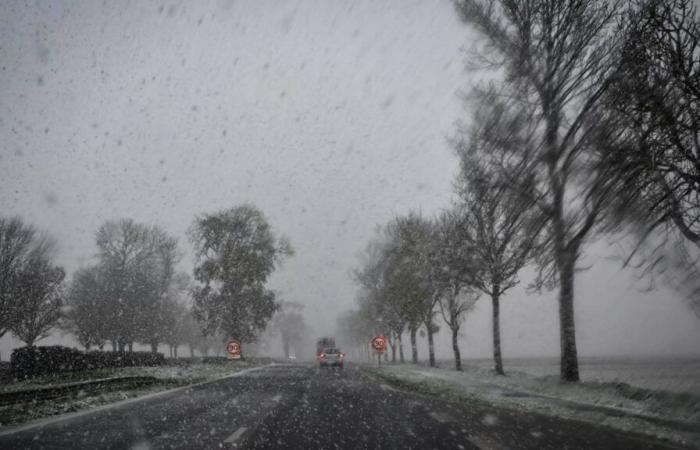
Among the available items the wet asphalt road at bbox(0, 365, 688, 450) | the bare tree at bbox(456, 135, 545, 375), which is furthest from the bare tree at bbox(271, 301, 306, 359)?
the wet asphalt road at bbox(0, 365, 688, 450)

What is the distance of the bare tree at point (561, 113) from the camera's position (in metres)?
10.6

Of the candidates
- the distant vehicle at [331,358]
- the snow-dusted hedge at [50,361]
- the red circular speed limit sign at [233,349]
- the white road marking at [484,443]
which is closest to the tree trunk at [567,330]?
the white road marking at [484,443]

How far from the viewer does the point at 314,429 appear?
7.41 m

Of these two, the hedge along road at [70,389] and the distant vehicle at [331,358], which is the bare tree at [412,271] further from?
the hedge along road at [70,389]

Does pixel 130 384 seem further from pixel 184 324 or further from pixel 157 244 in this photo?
pixel 184 324

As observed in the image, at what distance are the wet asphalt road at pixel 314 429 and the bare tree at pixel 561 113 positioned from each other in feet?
14.9

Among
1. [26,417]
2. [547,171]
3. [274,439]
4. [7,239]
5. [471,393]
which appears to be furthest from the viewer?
[7,239]

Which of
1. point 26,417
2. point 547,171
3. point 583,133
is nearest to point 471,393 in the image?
point 547,171

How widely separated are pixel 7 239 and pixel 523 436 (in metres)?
41.5

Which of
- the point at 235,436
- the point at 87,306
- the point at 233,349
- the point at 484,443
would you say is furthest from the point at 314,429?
the point at 87,306

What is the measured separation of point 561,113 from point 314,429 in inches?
381

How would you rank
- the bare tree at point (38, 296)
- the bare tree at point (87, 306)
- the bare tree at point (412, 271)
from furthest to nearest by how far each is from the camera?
the bare tree at point (87, 306) → the bare tree at point (38, 296) → the bare tree at point (412, 271)

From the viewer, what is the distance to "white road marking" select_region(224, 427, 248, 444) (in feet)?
21.2

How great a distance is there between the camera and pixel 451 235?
87.2 ft
